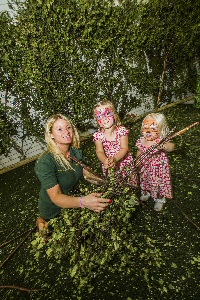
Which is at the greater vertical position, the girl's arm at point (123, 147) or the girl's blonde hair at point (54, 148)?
the girl's blonde hair at point (54, 148)

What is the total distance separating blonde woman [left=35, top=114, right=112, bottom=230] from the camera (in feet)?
8.93

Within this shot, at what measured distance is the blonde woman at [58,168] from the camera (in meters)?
2.72

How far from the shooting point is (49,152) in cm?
297

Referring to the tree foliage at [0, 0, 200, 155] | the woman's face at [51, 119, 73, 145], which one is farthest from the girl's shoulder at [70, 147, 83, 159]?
the tree foliage at [0, 0, 200, 155]

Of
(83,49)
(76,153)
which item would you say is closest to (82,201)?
(76,153)

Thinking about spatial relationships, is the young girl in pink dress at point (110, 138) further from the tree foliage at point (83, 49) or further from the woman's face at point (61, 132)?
the tree foliage at point (83, 49)

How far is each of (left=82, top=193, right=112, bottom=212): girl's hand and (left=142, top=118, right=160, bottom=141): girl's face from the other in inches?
67.7

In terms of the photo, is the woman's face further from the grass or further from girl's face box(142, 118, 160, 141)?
the grass

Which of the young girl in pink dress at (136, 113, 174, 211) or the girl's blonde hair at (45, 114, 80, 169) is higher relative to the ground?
the girl's blonde hair at (45, 114, 80, 169)

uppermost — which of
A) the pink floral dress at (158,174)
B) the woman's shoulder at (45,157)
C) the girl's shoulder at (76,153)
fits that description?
the woman's shoulder at (45,157)

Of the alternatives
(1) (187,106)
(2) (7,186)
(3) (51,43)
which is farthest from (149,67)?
(2) (7,186)

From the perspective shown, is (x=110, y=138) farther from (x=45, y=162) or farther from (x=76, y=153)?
(x=45, y=162)

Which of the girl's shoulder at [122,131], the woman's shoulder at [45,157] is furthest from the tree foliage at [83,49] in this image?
the woman's shoulder at [45,157]

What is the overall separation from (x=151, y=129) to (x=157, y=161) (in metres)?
0.53
